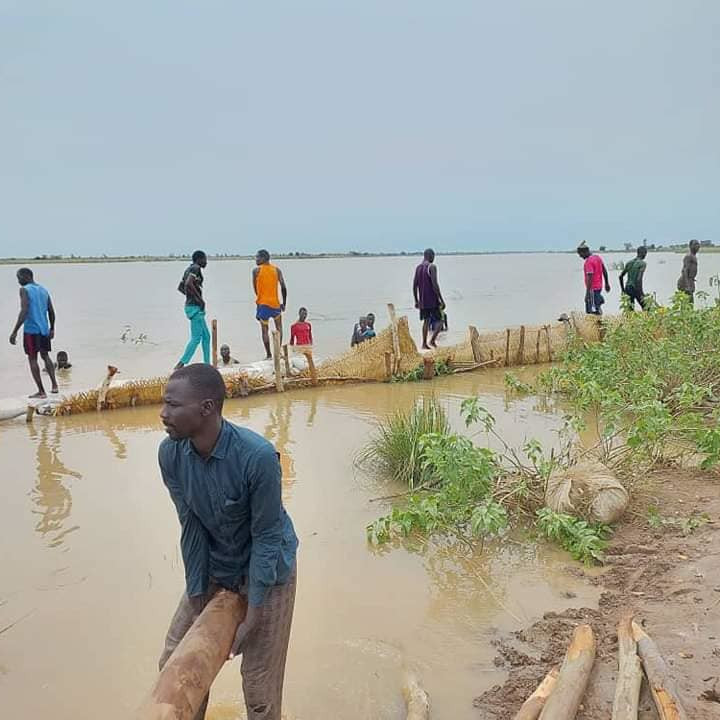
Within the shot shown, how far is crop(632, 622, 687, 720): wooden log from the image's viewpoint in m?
2.36

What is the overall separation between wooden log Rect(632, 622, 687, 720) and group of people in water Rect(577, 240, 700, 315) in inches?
368

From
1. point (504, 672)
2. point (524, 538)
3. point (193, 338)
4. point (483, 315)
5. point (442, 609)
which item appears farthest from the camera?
point (483, 315)

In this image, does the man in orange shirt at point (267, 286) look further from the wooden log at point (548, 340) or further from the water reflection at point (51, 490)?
the wooden log at point (548, 340)

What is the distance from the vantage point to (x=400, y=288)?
39.2 meters

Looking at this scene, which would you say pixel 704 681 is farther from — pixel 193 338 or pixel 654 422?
pixel 193 338

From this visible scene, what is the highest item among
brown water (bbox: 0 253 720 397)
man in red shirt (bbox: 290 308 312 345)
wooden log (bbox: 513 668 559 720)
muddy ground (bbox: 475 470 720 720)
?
man in red shirt (bbox: 290 308 312 345)

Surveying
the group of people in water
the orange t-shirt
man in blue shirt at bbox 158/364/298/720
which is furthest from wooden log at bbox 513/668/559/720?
the group of people in water

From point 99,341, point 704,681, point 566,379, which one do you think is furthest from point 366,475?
point 99,341

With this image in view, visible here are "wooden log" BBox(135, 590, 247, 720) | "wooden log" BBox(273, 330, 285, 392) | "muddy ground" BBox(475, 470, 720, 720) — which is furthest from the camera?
"wooden log" BBox(273, 330, 285, 392)

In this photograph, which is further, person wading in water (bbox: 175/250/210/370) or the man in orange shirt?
the man in orange shirt

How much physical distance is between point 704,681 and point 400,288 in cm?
3696

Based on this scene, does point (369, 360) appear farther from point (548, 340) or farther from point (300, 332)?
point (548, 340)

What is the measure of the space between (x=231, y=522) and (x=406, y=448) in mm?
3502

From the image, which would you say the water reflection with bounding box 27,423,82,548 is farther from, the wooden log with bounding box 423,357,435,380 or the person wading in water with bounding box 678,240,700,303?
the person wading in water with bounding box 678,240,700,303
